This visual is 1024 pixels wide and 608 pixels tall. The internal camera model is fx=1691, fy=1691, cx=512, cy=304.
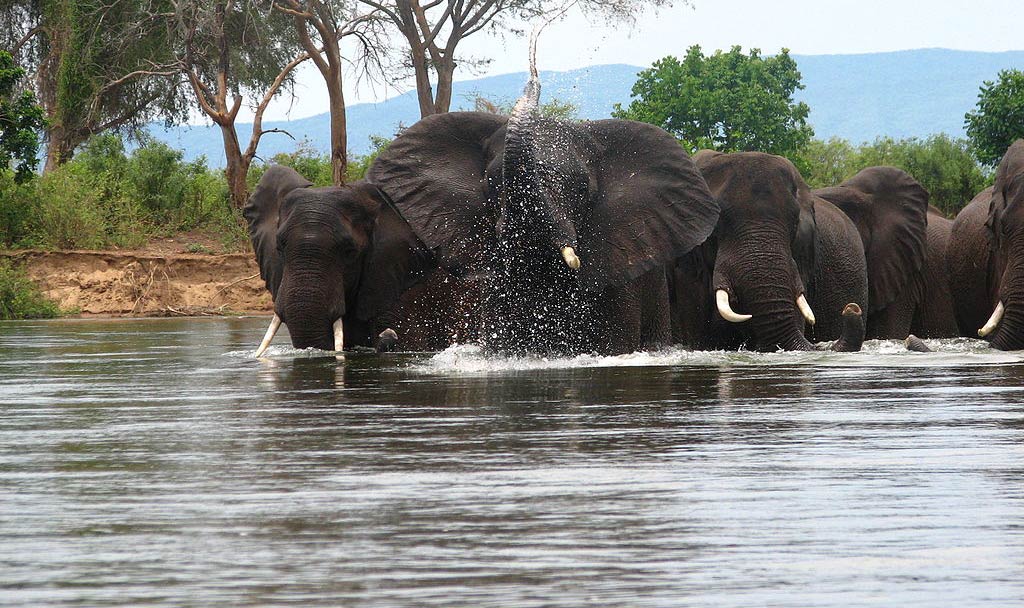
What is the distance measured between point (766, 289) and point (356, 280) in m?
4.06

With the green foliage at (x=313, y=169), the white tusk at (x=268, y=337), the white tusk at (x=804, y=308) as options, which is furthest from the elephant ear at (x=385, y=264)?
the green foliage at (x=313, y=169)

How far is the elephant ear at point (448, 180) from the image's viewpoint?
527 inches

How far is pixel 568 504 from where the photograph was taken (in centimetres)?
496

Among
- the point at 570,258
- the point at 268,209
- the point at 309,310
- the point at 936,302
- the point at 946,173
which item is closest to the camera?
the point at 570,258

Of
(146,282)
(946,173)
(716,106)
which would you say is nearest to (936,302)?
(146,282)

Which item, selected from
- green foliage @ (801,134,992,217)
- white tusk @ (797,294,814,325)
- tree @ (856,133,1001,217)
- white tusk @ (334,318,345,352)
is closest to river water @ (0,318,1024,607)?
white tusk @ (797,294,814,325)

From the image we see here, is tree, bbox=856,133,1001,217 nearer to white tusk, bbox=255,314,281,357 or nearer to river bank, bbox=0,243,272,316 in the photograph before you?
river bank, bbox=0,243,272,316

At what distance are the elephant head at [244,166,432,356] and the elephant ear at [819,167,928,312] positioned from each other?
14.6ft

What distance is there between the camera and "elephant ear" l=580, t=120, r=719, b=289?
12945 millimetres

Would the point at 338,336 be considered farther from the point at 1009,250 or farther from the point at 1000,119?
the point at 1000,119

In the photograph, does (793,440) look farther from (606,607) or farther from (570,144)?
(570,144)

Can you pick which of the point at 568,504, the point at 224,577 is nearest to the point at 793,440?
the point at 568,504

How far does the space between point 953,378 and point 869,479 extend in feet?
17.0

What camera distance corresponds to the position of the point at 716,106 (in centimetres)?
4922
